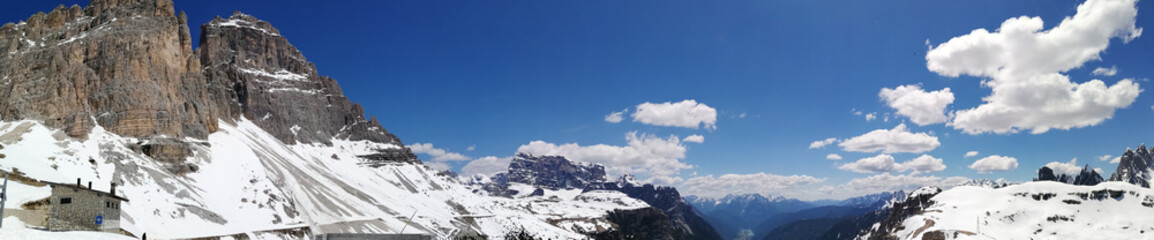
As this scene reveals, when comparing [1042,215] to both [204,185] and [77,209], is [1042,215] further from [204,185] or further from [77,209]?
[77,209]

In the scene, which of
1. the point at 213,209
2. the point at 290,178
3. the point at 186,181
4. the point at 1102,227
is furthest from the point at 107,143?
the point at 1102,227

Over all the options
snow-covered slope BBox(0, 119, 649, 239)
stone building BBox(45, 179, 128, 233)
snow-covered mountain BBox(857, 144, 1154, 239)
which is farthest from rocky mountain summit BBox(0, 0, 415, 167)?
snow-covered mountain BBox(857, 144, 1154, 239)

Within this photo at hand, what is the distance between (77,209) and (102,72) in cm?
10158

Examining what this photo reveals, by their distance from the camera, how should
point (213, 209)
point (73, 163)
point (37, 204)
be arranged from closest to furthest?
point (37, 204)
point (73, 163)
point (213, 209)

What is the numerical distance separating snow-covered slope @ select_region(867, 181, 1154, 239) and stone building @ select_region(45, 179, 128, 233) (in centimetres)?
16613

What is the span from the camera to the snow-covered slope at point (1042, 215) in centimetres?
16188

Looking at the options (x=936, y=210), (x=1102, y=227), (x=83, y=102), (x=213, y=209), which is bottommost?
(x=1102, y=227)

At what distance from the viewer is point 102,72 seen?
13900 centimetres

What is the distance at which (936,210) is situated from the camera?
19338 centimetres

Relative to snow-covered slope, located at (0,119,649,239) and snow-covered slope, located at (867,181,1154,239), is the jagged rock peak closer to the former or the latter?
snow-covered slope, located at (0,119,649,239)

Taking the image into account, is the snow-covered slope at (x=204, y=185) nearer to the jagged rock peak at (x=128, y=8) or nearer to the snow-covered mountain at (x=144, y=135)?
Result: the snow-covered mountain at (x=144, y=135)

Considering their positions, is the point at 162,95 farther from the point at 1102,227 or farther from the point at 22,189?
the point at 1102,227

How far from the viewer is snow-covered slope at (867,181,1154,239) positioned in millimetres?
161875

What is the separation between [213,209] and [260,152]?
6792cm
